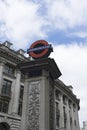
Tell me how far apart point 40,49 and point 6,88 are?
24694 millimetres

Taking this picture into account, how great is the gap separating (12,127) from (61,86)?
908 inches

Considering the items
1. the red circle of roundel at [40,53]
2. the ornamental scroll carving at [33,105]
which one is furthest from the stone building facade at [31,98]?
the red circle of roundel at [40,53]

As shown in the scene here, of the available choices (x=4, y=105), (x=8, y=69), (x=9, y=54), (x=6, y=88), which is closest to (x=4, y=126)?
(x=4, y=105)

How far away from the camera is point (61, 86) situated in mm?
57875

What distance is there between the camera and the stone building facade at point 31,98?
49.1 feet

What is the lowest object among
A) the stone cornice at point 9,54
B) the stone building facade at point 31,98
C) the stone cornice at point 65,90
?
the stone building facade at point 31,98

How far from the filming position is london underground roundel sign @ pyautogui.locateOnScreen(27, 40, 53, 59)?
1738 cm

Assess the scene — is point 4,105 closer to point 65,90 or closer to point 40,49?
point 40,49

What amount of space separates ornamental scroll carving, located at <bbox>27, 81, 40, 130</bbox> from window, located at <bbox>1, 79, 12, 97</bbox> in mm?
24288

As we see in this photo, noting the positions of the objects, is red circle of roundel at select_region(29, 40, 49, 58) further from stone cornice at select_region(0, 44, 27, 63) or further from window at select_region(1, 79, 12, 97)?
stone cornice at select_region(0, 44, 27, 63)

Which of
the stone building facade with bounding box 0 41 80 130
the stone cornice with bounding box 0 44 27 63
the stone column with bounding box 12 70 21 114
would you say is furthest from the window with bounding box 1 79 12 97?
the stone cornice with bounding box 0 44 27 63

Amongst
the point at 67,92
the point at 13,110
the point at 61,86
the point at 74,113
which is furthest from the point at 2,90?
the point at 74,113

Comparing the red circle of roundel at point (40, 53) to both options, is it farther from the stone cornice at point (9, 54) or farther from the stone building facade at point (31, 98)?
the stone cornice at point (9, 54)

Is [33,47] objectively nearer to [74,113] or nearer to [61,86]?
[61,86]
